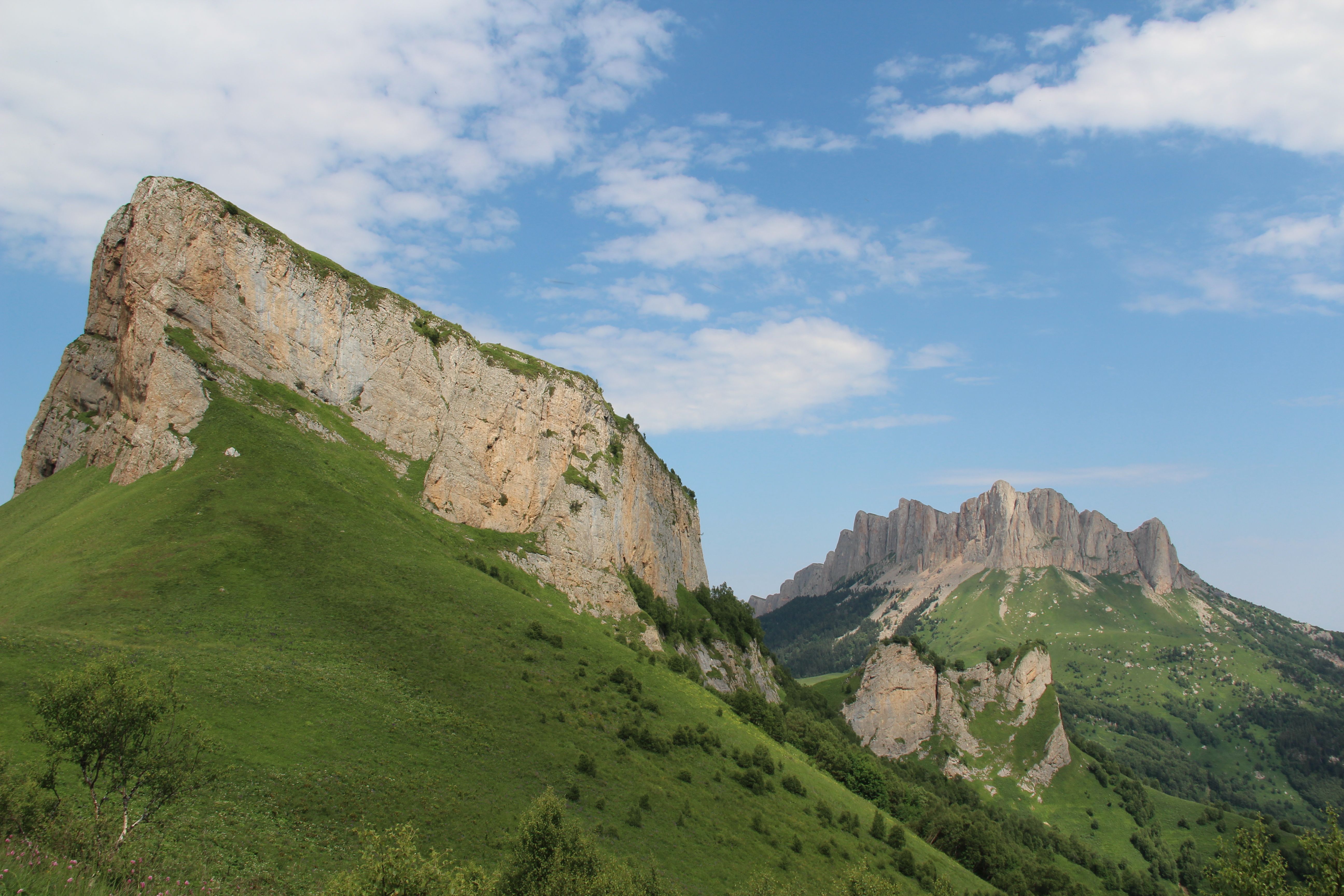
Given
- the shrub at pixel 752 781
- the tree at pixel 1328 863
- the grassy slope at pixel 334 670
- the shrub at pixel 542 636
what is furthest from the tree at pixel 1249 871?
the shrub at pixel 542 636

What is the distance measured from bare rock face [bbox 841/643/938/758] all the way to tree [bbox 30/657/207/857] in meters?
113

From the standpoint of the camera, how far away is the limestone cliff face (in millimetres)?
60469

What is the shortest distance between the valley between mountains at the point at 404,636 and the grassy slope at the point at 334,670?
220 mm

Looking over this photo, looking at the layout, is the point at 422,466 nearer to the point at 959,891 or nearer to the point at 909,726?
the point at 959,891

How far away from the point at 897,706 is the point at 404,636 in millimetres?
97810

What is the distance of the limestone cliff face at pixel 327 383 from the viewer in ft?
198

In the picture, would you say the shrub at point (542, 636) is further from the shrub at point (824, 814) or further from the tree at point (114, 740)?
the tree at point (114, 740)

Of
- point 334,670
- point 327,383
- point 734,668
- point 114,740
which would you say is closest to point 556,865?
point 114,740

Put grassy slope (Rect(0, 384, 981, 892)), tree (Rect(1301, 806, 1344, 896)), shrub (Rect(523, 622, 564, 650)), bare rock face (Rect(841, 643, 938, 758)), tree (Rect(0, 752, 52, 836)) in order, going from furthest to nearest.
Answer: bare rock face (Rect(841, 643, 938, 758))
shrub (Rect(523, 622, 564, 650))
grassy slope (Rect(0, 384, 981, 892))
tree (Rect(1301, 806, 1344, 896))
tree (Rect(0, 752, 52, 836))

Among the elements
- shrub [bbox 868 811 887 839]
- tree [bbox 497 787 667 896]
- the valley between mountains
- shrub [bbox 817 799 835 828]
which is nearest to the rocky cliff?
the valley between mountains

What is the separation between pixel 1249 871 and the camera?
81.8 ft

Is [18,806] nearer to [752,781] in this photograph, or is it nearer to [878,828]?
[752,781]

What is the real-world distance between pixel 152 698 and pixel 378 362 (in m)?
58.9

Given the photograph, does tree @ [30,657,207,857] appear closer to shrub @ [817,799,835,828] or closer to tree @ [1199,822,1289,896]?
tree @ [1199,822,1289,896]
